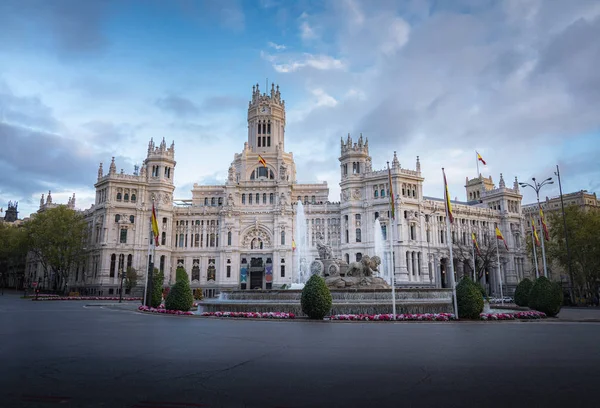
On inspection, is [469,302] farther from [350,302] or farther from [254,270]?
[254,270]

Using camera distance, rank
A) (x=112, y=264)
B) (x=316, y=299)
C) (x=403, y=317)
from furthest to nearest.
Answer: (x=112, y=264) < (x=403, y=317) < (x=316, y=299)

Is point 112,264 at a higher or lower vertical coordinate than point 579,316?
higher

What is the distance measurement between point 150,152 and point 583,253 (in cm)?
7674

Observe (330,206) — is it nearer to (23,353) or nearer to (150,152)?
(150,152)

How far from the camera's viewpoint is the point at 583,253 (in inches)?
2393

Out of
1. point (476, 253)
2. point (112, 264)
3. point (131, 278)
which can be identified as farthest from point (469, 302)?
point (112, 264)

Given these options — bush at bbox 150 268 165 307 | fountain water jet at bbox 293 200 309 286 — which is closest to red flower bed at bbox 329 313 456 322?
bush at bbox 150 268 165 307

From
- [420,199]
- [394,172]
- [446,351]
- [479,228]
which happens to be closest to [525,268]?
[479,228]

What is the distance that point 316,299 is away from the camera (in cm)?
2652

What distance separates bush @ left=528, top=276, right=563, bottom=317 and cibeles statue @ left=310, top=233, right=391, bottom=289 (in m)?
10.8

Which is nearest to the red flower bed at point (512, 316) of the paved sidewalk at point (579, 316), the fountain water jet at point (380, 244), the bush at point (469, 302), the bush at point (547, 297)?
the bush at point (469, 302)

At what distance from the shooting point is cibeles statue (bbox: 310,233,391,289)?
36.9 metres

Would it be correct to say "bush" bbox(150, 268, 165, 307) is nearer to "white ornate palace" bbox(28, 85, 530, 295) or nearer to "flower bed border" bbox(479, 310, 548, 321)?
"flower bed border" bbox(479, 310, 548, 321)

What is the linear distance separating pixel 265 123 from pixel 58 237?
5040 cm
